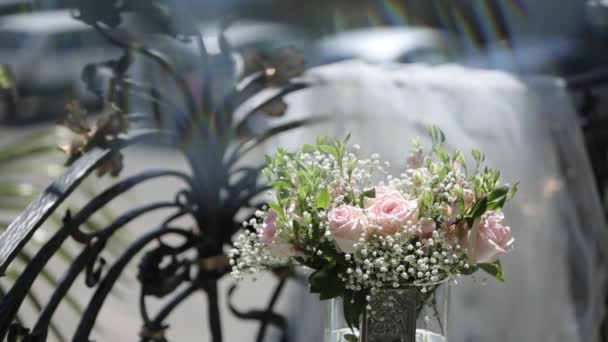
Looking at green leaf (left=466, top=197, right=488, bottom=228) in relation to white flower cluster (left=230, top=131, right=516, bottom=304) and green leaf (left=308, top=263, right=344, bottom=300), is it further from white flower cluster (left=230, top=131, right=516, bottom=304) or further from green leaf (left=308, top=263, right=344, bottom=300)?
green leaf (left=308, top=263, right=344, bottom=300)

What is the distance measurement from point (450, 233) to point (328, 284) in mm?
197

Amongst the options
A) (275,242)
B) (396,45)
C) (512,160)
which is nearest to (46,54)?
(396,45)

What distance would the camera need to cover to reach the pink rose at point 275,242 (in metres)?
1.34

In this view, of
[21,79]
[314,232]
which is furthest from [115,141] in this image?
[21,79]

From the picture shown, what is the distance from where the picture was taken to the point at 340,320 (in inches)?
55.1

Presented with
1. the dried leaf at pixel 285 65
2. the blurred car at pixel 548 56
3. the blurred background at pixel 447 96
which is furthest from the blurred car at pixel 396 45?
the dried leaf at pixel 285 65

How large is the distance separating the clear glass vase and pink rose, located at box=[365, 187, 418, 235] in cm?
12

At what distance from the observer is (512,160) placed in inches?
91.6

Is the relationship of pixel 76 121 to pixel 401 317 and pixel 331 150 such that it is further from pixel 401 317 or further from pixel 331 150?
pixel 401 317

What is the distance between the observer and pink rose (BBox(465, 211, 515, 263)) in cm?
131

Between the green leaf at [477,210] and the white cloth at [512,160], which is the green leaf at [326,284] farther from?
the white cloth at [512,160]

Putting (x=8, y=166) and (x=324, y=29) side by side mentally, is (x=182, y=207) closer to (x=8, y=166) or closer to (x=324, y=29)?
(x=8, y=166)

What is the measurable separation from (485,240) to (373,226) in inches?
6.6

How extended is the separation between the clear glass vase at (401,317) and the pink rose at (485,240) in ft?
0.32
